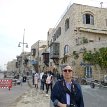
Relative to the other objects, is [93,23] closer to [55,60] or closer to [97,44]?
[97,44]

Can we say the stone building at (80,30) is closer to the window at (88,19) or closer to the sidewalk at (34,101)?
the window at (88,19)

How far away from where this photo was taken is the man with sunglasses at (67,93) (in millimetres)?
4301

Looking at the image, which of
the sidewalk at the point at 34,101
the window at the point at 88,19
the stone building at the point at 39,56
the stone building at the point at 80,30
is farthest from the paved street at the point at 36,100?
the stone building at the point at 39,56

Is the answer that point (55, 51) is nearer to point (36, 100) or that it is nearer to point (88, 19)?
point (88, 19)

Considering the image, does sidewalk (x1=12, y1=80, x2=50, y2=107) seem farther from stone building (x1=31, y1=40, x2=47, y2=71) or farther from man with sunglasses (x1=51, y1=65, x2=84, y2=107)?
stone building (x1=31, y1=40, x2=47, y2=71)

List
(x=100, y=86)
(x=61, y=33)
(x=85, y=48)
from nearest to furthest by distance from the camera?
(x=100, y=86) → (x=85, y=48) → (x=61, y=33)

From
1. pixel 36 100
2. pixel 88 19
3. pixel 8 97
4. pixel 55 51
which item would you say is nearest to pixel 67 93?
pixel 36 100

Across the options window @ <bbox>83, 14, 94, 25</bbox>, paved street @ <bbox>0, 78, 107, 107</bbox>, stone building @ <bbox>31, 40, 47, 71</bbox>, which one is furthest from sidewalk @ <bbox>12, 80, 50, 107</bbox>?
stone building @ <bbox>31, 40, 47, 71</bbox>

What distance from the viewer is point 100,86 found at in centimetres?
2380

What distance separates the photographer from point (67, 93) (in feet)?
14.1

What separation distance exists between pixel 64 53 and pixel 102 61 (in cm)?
1261

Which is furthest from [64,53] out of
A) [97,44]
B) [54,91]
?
[54,91]

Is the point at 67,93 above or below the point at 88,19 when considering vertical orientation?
below

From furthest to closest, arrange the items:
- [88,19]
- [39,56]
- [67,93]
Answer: [39,56] → [88,19] → [67,93]
